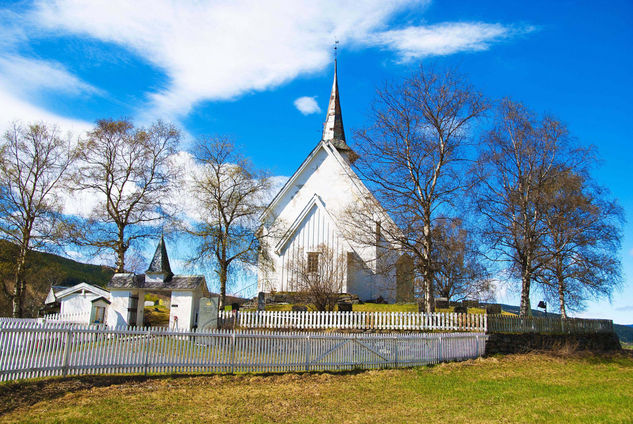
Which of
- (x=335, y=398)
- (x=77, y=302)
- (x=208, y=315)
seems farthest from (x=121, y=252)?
(x=335, y=398)

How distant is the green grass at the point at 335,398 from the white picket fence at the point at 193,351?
1.60ft

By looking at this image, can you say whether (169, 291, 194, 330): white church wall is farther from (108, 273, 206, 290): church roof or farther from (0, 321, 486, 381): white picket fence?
(0, 321, 486, 381): white picket fence

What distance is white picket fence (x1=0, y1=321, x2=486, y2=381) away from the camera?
11664 millimetres

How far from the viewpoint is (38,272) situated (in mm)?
37531

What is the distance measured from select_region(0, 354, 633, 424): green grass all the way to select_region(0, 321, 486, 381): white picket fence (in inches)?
19.2

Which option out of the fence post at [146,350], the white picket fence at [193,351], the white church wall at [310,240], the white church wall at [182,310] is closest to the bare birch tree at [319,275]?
the white church wall at [310,240]

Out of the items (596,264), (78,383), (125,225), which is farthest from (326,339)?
(125,225)

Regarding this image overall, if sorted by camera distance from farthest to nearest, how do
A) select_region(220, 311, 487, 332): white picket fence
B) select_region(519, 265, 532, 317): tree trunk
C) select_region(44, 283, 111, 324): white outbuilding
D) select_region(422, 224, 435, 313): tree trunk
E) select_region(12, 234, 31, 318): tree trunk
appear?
select_region(12, 234, 31, 318): tree trunk → select_region(519, 265, 532, 317): tree trunk → select_region(44, 283, 111, 324): white outbuilding → select_region(422, 224, 435, 313): tree trunk → select_region(220, 311, 487, 332): white picket fence

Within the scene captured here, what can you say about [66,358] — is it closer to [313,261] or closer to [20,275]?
[20,275]

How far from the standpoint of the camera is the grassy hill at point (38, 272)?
24.8 metres

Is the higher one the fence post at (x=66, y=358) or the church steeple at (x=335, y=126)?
the church steeple at (x=335, y=126)

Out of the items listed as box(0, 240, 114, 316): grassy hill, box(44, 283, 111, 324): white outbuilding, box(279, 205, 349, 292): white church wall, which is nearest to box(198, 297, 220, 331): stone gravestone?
box(44, 283, 111, 324): white outbuilding

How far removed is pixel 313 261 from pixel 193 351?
601 inches

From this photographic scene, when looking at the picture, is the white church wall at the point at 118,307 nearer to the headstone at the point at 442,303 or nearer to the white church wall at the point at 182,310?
the white church wall at the point at 182,310
